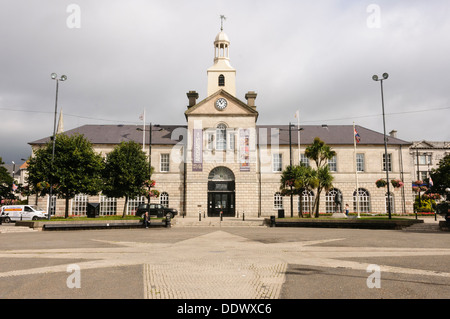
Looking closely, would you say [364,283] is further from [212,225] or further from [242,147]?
[242,147]

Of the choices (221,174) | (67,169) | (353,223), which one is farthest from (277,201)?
(67,169)

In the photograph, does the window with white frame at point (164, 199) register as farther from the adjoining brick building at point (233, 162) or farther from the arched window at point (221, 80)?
the arched window at point (221, 80)

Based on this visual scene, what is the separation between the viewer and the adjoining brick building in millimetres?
38125

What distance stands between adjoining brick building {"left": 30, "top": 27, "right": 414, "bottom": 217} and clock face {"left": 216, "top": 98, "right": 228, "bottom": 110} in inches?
3.7

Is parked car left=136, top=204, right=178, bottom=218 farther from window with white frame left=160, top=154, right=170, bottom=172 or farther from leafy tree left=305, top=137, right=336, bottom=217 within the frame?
leafy tree left=305, top=137, right=336, bottom=217

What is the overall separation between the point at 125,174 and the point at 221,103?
14211 millimetres

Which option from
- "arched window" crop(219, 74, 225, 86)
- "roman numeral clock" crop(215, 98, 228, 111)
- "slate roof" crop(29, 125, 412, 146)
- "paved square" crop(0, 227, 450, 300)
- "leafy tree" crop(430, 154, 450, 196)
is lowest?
"paved square" crop(0, 227, 450, 300)

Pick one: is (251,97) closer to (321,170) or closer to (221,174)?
(221,174)

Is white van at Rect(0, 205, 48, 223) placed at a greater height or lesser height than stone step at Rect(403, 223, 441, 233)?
greater

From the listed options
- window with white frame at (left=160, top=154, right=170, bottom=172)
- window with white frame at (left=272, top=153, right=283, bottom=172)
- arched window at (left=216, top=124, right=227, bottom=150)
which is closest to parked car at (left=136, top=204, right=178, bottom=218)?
window with white frame at (left=160, top=154, right=170, bottom=172)

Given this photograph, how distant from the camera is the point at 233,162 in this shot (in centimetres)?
3825

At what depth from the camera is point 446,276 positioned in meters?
7.87
